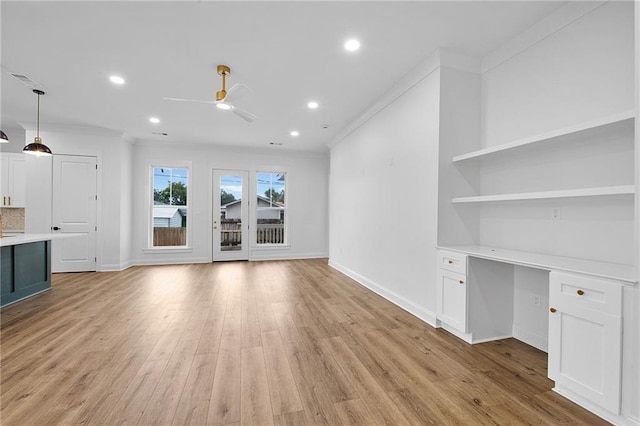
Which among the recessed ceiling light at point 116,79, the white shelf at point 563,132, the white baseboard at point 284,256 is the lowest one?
the white baseboard at point 284,256

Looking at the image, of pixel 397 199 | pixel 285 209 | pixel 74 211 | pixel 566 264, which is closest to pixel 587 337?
pixel 566 264

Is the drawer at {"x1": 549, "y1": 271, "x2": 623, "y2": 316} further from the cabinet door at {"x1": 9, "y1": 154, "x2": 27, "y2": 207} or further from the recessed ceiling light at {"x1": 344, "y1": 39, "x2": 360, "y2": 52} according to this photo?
the cabinet door at {"x1": 9, "y1": 154, "x2": 27, "y2": 207}

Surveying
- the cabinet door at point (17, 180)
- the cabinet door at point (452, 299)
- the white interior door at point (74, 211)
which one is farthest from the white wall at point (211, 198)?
the cabinet door at point (452, 299)

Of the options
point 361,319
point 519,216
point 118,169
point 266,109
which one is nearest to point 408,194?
point 519,216

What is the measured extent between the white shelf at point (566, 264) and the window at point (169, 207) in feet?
21.3

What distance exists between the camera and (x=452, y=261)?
9.08ft

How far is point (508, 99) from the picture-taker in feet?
9.31

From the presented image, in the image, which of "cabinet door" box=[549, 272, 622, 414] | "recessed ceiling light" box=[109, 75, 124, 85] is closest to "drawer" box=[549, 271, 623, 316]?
"cabinet door" box=[549, 272, 622, 414]

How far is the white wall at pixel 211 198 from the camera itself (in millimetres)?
6512

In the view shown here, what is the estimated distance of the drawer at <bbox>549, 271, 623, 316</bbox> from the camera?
1613 mm

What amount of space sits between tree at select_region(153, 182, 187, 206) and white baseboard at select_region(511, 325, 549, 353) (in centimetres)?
701

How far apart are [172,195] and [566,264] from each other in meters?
7.42

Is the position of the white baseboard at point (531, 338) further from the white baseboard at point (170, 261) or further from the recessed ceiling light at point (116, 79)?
the white baseboard at point (170, 261)

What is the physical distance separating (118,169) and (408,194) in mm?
6052
